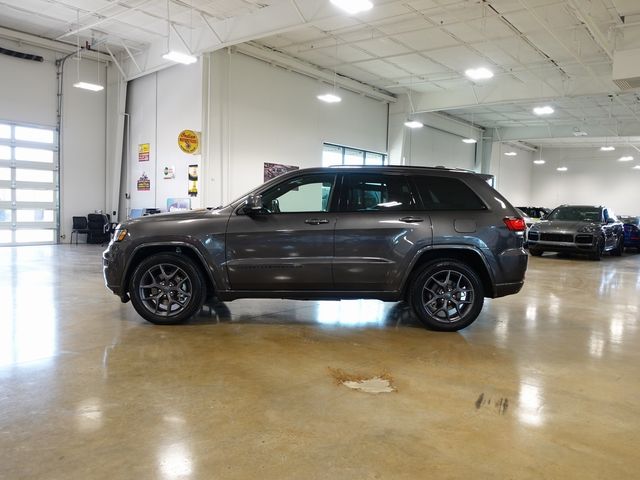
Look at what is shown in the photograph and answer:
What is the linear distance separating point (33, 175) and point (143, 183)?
3137 mm

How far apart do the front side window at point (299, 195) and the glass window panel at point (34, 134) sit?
41.0ft

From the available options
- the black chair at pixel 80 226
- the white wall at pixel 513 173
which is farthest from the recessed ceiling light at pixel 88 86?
the white wall at pixel 513 173

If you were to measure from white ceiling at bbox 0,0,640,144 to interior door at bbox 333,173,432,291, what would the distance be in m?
6.45

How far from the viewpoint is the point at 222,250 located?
4.68m

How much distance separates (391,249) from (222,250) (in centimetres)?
164

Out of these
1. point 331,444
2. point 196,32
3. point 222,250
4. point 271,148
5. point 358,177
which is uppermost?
point 196,32

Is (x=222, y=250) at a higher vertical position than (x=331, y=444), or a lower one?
higher

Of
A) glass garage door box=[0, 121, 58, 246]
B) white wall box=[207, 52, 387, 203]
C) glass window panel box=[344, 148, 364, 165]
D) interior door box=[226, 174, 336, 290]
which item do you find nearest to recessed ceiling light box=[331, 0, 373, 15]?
interior door box=[226, 174, 336, 290]

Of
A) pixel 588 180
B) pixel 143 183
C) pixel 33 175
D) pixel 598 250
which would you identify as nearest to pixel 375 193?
pixel 598 250

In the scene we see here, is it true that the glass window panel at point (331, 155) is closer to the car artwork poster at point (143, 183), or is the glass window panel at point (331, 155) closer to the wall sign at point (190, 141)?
the wall sign at point (190, 141)

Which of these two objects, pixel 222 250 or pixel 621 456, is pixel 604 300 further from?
pixel 222 250

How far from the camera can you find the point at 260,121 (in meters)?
14.0

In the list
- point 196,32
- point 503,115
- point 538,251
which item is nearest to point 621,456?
point 538,251

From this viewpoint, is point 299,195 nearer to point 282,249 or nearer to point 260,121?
Result: point 282,249
